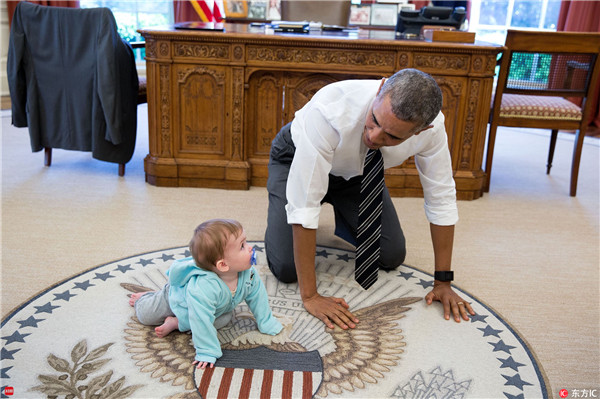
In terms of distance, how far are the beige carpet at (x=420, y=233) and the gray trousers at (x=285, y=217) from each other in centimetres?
22

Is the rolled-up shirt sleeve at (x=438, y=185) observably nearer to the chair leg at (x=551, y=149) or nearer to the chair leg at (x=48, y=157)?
the chair leg at (x=551, y=149)

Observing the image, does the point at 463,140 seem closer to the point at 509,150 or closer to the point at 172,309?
the point at 509,150

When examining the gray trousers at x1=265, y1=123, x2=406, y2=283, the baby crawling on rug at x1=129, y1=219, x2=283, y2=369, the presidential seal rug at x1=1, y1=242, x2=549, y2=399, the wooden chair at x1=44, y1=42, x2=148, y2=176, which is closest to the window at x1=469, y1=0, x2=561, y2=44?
the wooden chair at x1=44, y1=42, x2=148, y2=176

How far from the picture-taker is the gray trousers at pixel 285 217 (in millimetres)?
2277

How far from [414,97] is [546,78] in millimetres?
2247

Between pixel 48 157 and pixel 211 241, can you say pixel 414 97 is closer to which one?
pixel 211 241

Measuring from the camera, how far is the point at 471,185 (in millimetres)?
3404

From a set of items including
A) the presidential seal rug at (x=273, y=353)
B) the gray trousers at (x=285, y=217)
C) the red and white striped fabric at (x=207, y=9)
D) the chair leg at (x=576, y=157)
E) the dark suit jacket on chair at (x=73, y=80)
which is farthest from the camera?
the red and white striped fabric at (x=207, y=9)

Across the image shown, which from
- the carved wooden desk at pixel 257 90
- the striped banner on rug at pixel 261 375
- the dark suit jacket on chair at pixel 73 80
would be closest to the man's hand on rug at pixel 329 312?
the striped banner on rug at pixel 261 375

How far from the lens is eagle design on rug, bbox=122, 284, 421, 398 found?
1.71 meters

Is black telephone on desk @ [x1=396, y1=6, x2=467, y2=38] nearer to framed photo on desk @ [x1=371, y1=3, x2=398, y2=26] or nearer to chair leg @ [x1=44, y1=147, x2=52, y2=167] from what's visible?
framed photo on desk @ [x1=371, y1=3, x2=398, y2=26]

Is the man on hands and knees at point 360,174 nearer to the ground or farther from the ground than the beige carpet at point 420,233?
farther from the ground

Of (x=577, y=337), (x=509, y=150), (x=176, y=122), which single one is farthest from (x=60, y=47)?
(x=509, y=150)

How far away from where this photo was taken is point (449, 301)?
83.3 inches
